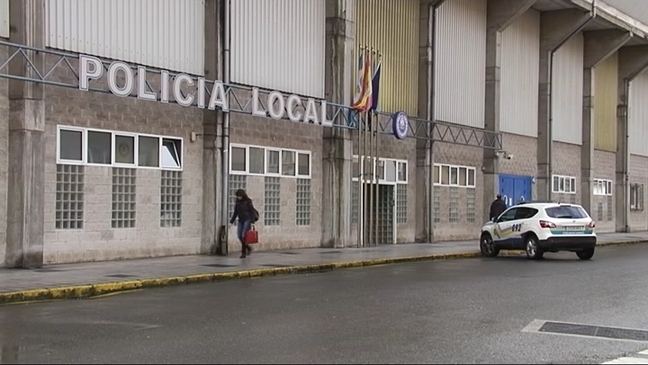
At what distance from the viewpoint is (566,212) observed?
22.4m

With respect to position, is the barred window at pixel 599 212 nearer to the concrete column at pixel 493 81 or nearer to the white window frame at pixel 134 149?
the concrete column at pixel 493 81

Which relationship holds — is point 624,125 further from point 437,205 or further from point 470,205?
point 437,205

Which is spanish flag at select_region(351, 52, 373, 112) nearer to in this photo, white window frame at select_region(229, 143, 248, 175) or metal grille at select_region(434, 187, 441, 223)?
white window frame at select_region(229, 143, 248, 175)

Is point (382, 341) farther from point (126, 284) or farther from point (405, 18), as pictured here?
point (405, 18)

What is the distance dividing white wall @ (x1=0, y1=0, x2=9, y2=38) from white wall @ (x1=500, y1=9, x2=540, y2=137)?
2301 centimetres

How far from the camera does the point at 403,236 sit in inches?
1149

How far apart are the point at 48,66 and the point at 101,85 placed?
4.78 ft

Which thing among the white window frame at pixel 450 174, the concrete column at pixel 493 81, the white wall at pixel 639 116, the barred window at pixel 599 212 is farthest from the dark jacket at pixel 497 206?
the white wall at pixel 639 116

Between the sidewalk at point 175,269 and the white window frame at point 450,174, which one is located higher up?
the white window frame at point 450,174

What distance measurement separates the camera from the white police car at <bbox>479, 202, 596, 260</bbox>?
22.0 meters

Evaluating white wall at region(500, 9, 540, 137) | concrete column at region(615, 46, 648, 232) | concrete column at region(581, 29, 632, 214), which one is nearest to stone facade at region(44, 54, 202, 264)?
white wall at region(500, 9, 540, 137)

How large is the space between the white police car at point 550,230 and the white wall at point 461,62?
834cm

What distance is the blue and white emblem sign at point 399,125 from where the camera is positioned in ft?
88.5

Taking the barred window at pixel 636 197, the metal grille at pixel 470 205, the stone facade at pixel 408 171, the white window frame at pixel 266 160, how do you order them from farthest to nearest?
the barred window at pixel 636 197, the metal grille at pixel 470 205, the stone facade at pixel 408 171, the white window frame at pixel 266 160
